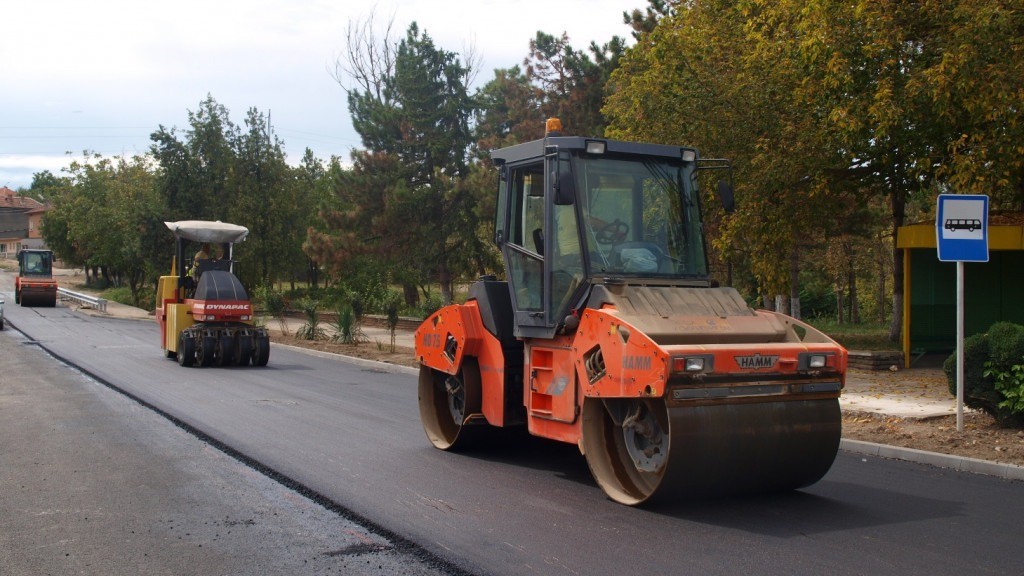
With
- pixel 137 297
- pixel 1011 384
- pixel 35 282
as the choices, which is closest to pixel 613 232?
pixel 1011 384

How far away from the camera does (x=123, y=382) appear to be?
16.2 m

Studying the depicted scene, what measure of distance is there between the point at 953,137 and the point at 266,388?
12.0 metres

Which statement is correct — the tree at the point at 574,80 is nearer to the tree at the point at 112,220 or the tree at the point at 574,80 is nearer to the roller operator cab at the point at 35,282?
the tree at the point at 112,220

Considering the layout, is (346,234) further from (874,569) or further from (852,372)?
(874,569)

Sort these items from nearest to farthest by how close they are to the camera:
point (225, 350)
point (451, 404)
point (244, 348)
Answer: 1. point (451, 404)
2. point (225, 350)
3. point (244, 348)

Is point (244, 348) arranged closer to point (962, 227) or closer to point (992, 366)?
point (962, 227)

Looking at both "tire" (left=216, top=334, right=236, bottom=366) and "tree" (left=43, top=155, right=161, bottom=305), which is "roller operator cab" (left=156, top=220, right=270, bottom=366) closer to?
"tire" (left=216, top=334, right=236, bottom=366)

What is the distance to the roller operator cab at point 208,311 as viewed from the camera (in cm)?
1986

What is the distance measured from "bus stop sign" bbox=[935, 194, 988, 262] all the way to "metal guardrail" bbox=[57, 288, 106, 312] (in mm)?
41876

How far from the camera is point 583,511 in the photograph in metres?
7.12

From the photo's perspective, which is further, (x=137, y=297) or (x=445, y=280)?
(x=137, y=297)

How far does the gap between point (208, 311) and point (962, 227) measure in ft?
48.3

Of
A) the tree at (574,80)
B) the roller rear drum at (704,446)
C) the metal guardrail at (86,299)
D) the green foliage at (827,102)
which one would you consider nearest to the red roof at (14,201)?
the metal guardrail at (86,299)

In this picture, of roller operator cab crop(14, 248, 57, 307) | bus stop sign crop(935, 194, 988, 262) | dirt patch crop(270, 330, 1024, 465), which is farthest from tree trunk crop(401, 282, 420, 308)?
bus stop sign crop(935, 194, 988, 262)
